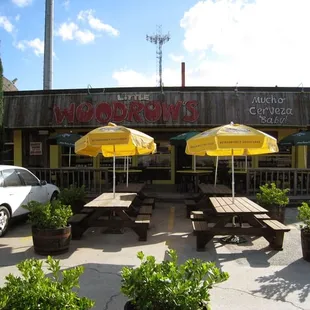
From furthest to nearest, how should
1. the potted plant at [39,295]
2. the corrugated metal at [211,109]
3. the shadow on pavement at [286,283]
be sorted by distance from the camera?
the corrugated metal at [211,109] → the shadow on pavement at [286,283] → the potted plant at [39,295]

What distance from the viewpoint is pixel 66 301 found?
8.65ft

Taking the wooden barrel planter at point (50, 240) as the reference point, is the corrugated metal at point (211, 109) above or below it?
above

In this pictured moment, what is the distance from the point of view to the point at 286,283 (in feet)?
15.9

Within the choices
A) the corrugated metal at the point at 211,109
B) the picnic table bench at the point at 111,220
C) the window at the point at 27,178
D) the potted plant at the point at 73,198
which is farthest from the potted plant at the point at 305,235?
the corrugated metal at the point at 211,109

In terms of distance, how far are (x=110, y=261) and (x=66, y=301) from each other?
3288 mm

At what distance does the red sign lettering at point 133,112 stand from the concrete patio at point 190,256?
5.69 metres

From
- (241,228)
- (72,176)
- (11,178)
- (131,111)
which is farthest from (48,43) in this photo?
(241,228)

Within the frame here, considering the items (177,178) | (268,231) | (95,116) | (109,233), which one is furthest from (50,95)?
(268,231)

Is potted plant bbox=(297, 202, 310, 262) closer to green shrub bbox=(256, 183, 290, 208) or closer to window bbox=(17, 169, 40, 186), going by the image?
green shrub bbox=(256, 183, 290, 208)

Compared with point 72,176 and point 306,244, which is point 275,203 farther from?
point 72,176

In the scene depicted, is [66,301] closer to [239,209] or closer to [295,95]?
[239,209]

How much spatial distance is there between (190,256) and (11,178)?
4715 millimetres

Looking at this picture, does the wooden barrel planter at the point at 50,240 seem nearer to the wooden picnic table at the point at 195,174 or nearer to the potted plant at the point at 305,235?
the potted plant at the point at 305,235

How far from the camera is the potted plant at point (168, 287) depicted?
2715mm
